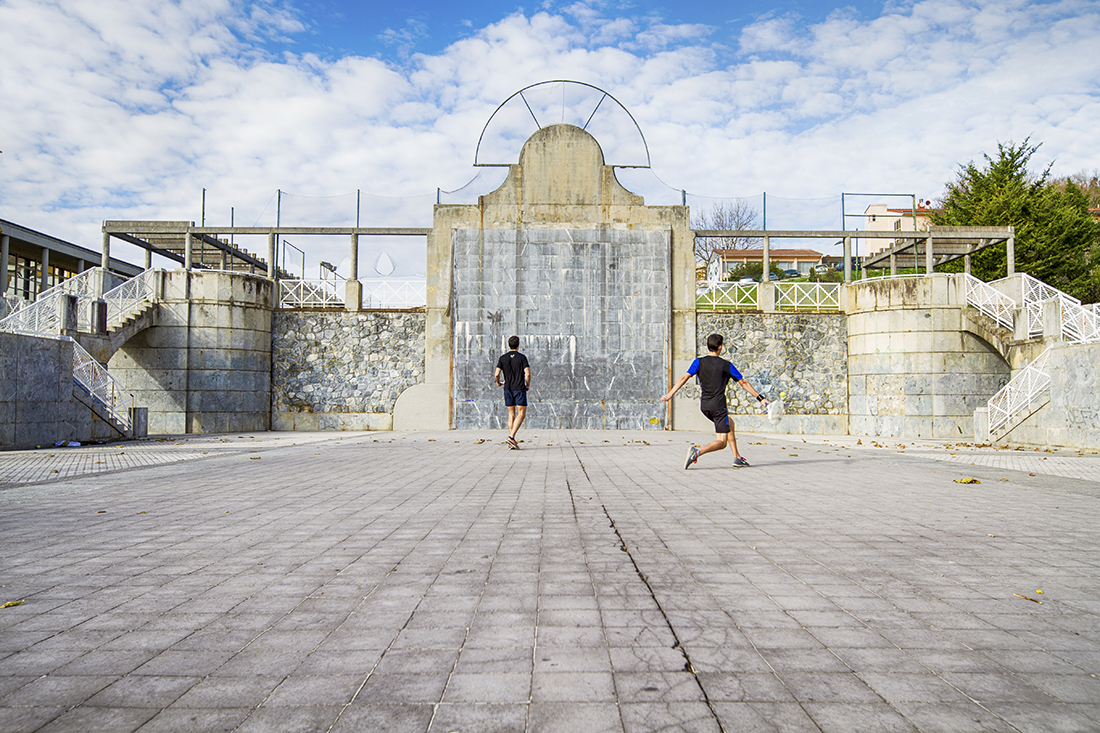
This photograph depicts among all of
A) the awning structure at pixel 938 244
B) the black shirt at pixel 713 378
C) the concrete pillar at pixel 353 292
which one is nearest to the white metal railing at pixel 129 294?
the concrete pillar at pixel 353 292

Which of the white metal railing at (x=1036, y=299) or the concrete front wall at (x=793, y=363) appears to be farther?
the concrete front wall at (x=793, y=363)

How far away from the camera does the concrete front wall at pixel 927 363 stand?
19.5 metres

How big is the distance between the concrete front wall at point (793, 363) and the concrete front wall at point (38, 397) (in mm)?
17003

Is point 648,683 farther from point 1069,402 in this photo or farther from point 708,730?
point 1069,402

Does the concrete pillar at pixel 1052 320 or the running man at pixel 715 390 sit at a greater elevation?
the concrete pillar at pixel 1052 320

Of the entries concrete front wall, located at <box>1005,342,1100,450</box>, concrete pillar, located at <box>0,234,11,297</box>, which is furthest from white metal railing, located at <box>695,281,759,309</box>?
concrete pillar, located at <box>0,234,11,297</box>

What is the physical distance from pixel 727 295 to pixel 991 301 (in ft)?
24.9

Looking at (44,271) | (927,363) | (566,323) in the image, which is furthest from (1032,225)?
(44,271)

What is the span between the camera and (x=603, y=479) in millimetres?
7781

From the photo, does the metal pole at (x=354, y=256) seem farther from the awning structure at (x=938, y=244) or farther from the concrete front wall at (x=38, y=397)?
the awning structure at (x=938, y=244)

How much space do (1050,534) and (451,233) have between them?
734 inches

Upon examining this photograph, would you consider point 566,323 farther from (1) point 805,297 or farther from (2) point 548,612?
(2) point 548,612

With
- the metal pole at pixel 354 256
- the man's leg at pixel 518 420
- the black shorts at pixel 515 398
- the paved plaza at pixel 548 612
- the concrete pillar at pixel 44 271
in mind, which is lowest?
the paved plaza at pixel 548 612

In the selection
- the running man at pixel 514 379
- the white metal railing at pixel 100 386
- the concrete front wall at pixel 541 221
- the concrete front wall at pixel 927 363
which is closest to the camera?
the running man at pixel 514 379
